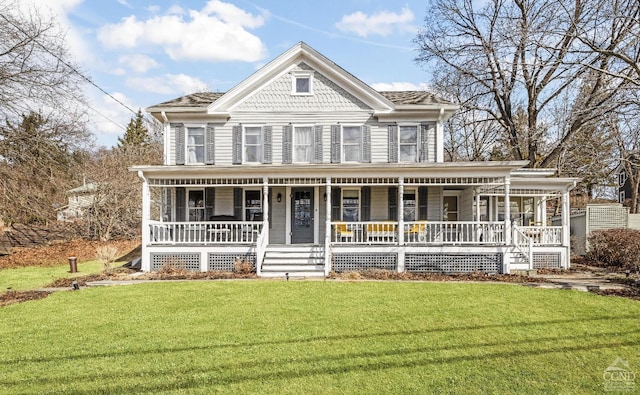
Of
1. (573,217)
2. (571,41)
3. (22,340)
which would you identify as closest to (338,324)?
(22,340)

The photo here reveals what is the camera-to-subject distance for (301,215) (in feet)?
Result: 53.9

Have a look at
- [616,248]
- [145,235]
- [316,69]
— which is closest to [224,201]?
[145,235]

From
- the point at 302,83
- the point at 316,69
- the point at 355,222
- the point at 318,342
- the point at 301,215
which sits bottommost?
the point at 318,342

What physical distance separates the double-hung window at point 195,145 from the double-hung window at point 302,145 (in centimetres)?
364

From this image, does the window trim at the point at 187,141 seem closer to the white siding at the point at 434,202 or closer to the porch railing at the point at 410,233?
the porch railing at the point at 410,233

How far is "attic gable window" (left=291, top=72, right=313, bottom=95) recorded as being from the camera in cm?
1652

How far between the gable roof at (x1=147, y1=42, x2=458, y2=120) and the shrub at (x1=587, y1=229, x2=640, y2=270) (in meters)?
7.82

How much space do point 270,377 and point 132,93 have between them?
21.1 metres

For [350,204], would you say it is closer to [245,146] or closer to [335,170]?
[335,170]

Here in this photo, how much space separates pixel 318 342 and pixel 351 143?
1108 centimetres

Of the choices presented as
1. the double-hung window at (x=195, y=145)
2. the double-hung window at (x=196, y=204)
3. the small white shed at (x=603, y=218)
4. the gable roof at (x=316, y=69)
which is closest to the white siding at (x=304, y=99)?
the gable roof at (x=316, y=69)

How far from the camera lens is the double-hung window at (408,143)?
1644 centimetres

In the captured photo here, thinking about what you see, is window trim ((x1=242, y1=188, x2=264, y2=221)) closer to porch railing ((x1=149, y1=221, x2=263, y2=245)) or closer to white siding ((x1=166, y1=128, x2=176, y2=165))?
porch railing ((x1=149, y1=221, x2=263, y2=245))

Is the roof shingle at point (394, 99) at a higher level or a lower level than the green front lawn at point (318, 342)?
higher
